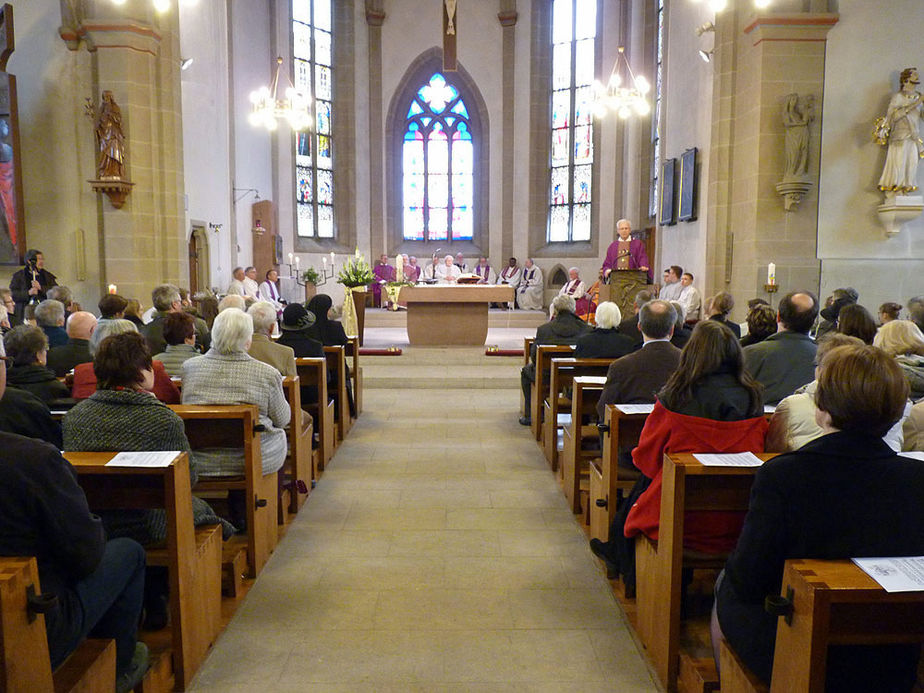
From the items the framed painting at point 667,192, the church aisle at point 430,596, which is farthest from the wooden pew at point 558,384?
the framed painting at point 667,192

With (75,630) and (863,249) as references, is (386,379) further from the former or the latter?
(75,630)

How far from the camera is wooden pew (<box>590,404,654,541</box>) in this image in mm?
3750

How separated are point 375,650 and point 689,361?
167 cm

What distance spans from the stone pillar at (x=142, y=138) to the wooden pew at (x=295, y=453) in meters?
5.93

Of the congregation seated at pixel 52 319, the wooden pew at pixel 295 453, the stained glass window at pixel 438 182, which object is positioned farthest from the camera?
the stained glass window at pixel 438 182

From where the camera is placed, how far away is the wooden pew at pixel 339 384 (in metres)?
6.53

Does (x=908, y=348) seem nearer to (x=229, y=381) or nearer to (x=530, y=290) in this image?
(x=229, y=381)

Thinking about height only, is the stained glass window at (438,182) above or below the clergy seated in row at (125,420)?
above

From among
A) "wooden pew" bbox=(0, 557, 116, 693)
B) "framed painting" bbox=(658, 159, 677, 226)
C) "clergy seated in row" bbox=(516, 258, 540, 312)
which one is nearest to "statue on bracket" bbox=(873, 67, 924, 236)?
"framed painting" bbox=(658, 159, 677, 226)

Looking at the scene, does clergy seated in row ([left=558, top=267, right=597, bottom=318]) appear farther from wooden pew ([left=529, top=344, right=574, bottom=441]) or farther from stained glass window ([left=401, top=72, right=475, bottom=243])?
wooden pew ([left=529, top=344, right=574, bottom=441])

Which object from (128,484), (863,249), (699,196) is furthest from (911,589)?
(699,196)

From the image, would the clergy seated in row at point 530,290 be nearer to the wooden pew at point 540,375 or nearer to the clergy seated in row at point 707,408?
the wooden pew at point 540,375

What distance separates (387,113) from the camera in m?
18.4

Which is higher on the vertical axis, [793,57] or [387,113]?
[387,113]
